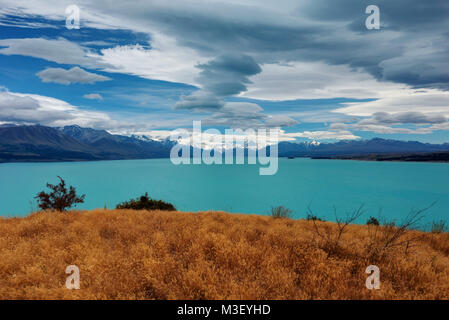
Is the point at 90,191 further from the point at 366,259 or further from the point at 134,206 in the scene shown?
the point at 366,259

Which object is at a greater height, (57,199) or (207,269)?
(207,269)

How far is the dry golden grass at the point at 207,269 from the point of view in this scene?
196 inches

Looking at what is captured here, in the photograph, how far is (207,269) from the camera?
553 centimetres

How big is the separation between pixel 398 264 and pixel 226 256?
453 cm

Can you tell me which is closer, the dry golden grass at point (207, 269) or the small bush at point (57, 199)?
the dry golden grass at point (207, 269)

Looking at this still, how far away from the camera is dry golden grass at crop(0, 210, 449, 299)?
4973 mm

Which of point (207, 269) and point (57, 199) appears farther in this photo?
point (57, 199)

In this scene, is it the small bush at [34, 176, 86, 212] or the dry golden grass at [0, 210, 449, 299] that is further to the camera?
the small bush at [34, 176, 86, 212]
